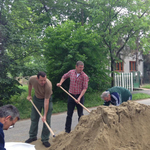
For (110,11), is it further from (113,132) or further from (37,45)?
(113,132)

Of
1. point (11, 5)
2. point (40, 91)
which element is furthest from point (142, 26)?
point (40, 91)

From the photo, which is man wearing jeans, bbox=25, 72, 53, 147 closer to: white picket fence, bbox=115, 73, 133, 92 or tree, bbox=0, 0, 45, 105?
tree, bbox=0, 0, 45, 105

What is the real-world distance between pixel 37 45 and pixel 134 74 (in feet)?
35.2

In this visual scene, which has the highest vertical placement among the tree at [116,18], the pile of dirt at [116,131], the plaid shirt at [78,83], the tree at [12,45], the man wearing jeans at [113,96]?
the tree at [116,18]

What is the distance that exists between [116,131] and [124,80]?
1158cm

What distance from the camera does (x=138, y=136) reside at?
3.02 meters

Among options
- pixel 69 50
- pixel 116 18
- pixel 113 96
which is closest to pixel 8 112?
pixel 113 96

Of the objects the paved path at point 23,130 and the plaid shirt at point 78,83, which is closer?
the plaid shirt at point 78,83

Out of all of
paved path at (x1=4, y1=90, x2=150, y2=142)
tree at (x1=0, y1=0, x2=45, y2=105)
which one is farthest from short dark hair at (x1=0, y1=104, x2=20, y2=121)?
tree at (x1=0, y1=0, x2=45, y2=105)

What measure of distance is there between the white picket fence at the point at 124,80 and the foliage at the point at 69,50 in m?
4.29

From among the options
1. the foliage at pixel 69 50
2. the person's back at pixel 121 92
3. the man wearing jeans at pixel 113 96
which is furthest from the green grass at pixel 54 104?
the person's back at pixel 121 92

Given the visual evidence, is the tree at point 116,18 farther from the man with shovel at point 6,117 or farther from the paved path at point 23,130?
the man with shovel at point 6,117

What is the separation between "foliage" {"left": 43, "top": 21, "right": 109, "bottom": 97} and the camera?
870cm

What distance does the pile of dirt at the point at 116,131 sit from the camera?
2.76m
